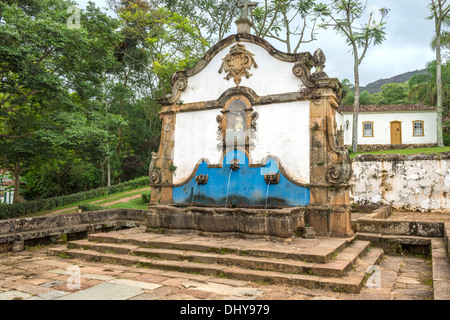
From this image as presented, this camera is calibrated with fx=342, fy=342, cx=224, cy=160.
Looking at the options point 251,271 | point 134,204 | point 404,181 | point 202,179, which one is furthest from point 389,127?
point 251,271

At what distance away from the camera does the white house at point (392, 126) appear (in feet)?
99.1

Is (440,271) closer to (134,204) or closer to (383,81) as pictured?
(134,204)

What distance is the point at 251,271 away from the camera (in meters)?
5.70

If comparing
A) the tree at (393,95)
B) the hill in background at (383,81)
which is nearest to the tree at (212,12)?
the tree at (393,95)

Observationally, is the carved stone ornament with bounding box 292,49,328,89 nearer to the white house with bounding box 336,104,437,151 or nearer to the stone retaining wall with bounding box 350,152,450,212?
Answer: the stone retaining wall with bounding box 350,152,450,212

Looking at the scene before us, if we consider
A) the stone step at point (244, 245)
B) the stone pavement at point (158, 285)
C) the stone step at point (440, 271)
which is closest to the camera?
the stone step at point (440, 271)

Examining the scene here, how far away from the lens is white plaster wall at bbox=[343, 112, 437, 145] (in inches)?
1189

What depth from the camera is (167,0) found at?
25469 mm

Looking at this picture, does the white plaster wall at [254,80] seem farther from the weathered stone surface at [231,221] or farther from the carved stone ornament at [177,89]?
the weathered stone surface at [231,221]

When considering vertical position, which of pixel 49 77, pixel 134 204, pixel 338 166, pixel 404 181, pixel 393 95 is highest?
pixel 393 95

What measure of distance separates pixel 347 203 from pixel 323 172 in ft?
2.92

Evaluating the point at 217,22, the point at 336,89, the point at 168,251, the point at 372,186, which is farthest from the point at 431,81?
the point at 168,251

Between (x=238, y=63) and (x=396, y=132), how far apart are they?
1033 inches

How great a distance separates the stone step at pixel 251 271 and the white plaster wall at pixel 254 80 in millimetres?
4622
